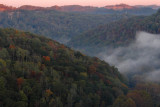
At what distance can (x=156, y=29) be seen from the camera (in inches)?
6860

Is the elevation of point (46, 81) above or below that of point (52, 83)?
above

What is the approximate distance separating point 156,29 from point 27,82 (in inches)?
5905

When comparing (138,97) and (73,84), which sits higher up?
(73,84)

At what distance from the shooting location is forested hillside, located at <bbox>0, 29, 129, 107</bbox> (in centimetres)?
4012

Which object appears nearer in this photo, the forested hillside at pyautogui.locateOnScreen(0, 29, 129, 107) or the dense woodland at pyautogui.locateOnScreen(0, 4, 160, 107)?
the forested hillside at pyautogui.locateOnScreen(0, 29, 129, 107)

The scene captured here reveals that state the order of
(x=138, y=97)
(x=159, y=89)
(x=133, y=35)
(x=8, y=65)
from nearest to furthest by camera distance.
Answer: (x=8, y=65) < (x=138, y=97) < (x=159, y=89) < (x=133, y=35)

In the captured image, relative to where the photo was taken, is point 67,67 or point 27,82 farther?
point 67,67

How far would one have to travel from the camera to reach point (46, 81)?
152ft

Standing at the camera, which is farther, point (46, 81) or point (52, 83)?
point (52, 83)

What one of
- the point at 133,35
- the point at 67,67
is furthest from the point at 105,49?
the point at 67,67

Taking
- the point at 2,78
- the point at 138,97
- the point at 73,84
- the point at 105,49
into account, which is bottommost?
the point at 105,49

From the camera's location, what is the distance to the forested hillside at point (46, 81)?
4012cm

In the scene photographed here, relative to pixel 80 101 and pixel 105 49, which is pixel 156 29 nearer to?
pixel 105 49

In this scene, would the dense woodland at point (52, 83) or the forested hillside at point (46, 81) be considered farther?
the dense woodland at point (52, 83)
